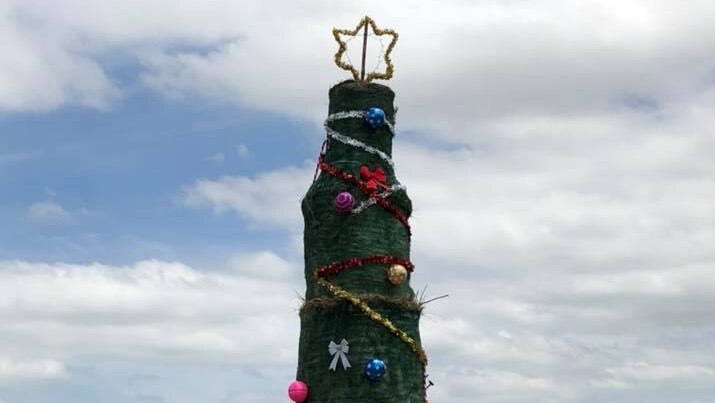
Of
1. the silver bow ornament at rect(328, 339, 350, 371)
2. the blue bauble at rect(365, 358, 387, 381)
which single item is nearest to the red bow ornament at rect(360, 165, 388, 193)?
the silver bow ornament at rect(328, 339, 350, 371)

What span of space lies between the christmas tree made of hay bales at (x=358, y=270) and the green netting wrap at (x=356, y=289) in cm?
2

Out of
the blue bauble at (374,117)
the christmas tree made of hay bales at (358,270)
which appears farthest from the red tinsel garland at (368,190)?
the blue bauble at (374,117)

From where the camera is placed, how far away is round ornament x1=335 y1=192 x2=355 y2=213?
17.8 metres

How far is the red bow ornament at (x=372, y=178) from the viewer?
18.1 metres

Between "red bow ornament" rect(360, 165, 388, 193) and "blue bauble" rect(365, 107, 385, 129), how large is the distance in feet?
2.51

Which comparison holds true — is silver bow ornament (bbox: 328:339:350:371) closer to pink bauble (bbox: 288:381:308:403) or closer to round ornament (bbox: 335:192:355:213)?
pink bauble (bbox: 288:381:308:403)

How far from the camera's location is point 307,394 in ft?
57.8

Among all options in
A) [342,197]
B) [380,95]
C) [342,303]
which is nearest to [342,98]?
[380,95]

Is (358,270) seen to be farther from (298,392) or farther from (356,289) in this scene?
(298,392)

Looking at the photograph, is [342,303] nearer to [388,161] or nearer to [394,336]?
[394,336]

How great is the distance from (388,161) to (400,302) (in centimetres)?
259

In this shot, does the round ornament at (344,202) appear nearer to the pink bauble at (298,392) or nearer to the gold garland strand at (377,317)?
the gold garland strand at (377,317)

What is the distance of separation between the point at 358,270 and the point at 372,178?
65.9 inches

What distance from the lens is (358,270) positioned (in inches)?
696
